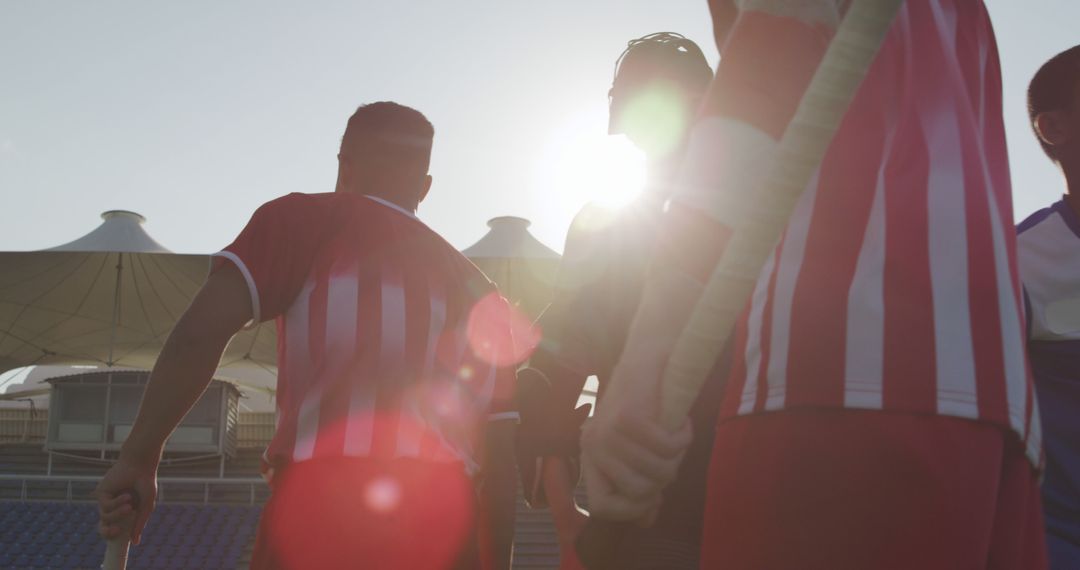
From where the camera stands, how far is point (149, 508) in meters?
1.73

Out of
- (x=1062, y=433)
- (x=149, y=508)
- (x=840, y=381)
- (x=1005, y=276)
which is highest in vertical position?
(x=1005, y=276)

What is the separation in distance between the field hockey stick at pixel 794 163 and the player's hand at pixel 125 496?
1.34m

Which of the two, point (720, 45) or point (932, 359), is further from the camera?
point (720, 45)

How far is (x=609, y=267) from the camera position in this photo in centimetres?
184

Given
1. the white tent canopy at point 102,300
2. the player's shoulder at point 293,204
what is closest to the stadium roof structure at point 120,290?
the white tent canopy at point 102,300

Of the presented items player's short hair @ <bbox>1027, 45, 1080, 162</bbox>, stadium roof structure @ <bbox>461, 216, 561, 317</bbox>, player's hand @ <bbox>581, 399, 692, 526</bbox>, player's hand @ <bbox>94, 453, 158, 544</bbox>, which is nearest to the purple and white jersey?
player's short hair @ <bbox>1027, 45, 1080, 162</bbox>

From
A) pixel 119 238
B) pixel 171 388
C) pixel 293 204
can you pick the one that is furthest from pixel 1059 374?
pixel 119 238

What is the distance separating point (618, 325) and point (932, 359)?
921 mm

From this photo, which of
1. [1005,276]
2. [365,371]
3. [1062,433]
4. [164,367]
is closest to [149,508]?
[164,367]

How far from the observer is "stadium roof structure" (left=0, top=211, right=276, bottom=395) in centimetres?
1986

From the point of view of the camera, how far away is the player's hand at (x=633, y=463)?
2.56ft

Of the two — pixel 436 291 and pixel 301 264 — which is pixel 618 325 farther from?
pixel 301 264

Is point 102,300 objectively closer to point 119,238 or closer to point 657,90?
point 119,238

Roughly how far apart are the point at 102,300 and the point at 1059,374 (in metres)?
22.2
